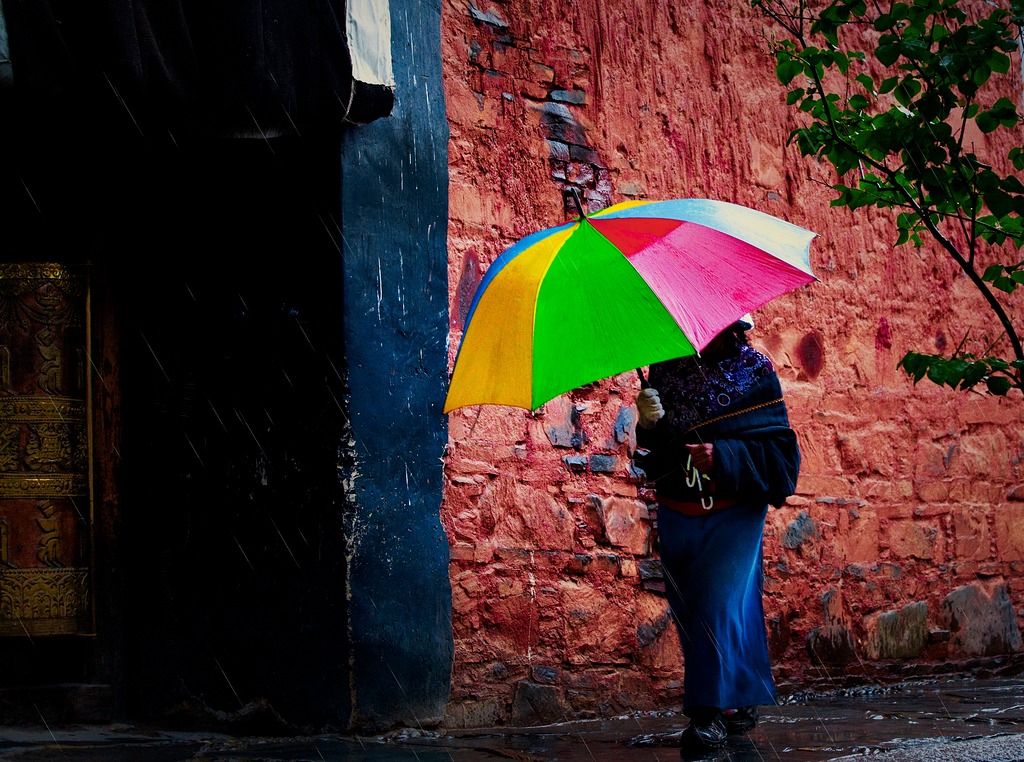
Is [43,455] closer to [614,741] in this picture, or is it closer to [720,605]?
[614,741]

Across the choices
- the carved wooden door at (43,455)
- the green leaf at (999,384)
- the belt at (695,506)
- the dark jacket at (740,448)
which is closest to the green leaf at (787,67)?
the dark jacket at (740,448)

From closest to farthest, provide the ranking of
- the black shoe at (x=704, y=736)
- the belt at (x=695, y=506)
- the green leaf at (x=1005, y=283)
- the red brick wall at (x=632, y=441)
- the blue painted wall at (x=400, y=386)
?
the green leaf at (x=1005, y=283)
the black shoe at (x=704, y=736)
the belt at (x=695, y=506)
the blue painted wall at (x=400, y=386)
the red brick wall at (x=632, y=441)

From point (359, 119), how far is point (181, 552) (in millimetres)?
1738

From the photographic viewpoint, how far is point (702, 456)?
12.5 ft

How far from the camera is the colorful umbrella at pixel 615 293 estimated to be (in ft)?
10.4

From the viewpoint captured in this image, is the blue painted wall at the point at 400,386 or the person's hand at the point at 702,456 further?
the blue painted wall at the point at 400,386

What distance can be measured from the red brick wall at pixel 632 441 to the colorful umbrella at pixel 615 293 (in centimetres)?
124

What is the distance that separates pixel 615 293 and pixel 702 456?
2.57ft

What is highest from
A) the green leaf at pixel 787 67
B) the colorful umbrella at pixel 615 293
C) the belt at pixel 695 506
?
the green leaf at pixel 787 67

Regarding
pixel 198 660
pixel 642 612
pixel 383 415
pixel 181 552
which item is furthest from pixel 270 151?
pixel 642 612

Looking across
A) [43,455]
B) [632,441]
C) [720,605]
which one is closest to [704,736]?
[720,605]

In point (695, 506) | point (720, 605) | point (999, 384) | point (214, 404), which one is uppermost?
point (214, 404)

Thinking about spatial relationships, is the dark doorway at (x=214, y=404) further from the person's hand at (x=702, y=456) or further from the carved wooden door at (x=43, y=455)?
the person's hand at (x=702, y=456)

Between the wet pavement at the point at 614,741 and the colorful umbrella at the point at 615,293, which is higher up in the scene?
the colorful umbrella at the point at 615,293
